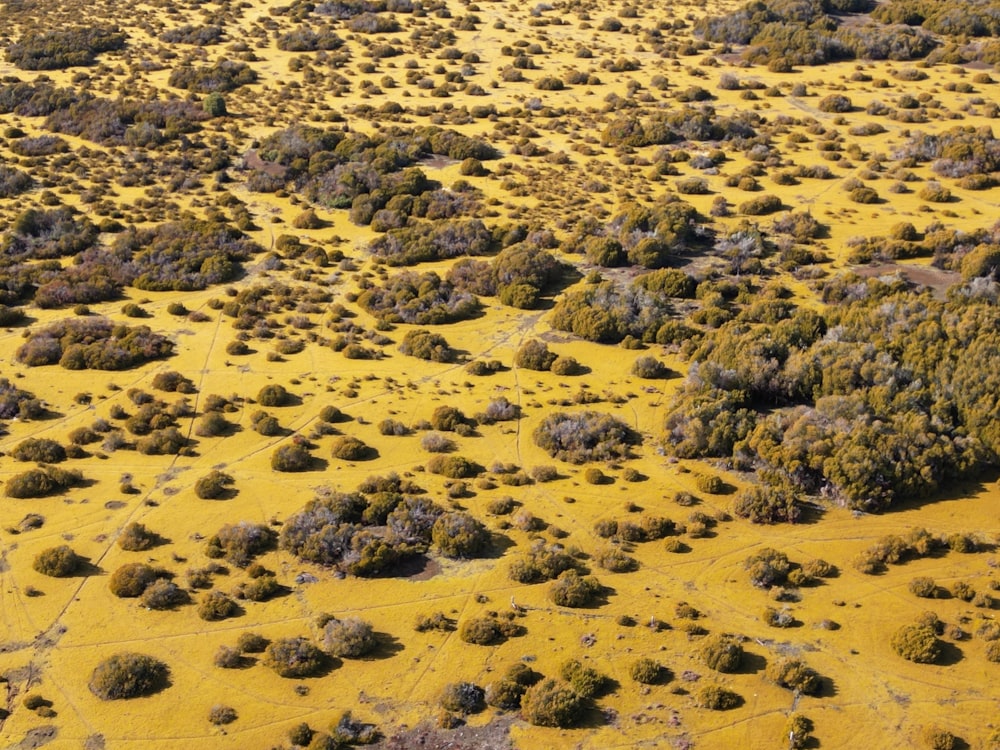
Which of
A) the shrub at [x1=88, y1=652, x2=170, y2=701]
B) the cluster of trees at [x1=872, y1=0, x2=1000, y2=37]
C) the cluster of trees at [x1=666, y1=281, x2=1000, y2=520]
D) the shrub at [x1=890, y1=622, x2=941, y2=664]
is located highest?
the cluster of trees at [x1=872, y1=0, x2=1000, y2=37]

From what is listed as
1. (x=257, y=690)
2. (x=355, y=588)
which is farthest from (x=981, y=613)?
(x=257, y=690)

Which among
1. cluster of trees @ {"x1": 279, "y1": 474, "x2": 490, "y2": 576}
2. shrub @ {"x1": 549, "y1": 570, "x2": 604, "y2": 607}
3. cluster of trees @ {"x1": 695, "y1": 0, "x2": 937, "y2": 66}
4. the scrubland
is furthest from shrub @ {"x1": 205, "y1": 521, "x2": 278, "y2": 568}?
cluster of trees @ {"x1": 695, "y1": 0, "x2": 937, "y2": 66}

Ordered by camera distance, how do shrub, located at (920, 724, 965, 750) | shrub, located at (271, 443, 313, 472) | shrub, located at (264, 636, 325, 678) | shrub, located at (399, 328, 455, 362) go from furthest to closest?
shrub, located at (399, 328, 455, 362), shrub, located at (271, 443, 313, 472), shrub, located at (264, 636, 325, 678), shrub, located at (920, 724, 965, 750)

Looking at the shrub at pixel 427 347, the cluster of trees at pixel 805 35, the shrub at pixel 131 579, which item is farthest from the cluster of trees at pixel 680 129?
the shrub at pixel 131 579

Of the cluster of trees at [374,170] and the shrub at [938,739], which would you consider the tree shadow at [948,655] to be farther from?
the cluster of trees at [374,170]

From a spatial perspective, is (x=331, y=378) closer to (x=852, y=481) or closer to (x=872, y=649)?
(x=852, y=481)

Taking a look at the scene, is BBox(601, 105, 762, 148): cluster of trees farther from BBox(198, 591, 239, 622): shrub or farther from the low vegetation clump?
BBox(198, 591, 239, 622): shrub
